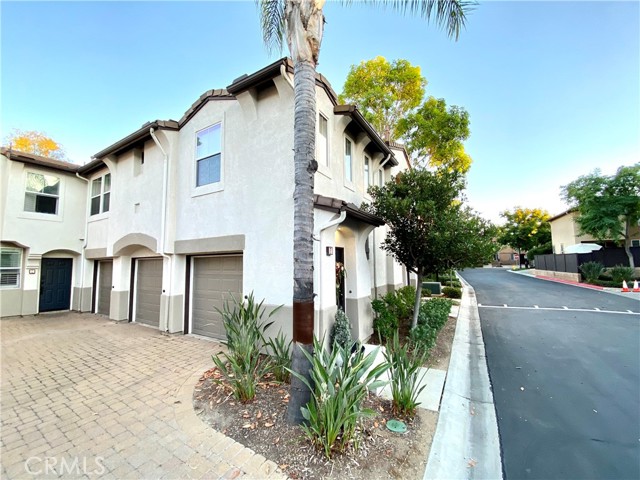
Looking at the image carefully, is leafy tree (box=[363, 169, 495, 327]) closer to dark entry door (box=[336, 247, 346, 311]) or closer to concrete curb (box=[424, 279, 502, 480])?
dark entry door (box=[336, 247, 346, 311])

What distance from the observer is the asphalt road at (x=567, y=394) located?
3.35m

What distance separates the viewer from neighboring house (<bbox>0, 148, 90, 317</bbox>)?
36.5 feet

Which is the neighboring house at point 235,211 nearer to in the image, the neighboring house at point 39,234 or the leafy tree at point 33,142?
the neighboring house at point 39,234

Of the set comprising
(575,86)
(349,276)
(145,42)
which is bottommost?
(349,276)

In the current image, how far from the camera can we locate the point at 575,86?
1110 centimetres

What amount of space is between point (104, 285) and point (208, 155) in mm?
8963

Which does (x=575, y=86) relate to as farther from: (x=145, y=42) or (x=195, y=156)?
(x=145, y=42)

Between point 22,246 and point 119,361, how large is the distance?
382 inches

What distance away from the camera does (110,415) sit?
4.10m

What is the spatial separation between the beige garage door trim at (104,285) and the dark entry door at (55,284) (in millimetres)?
1713

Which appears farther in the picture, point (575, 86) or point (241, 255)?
point (575, 86)

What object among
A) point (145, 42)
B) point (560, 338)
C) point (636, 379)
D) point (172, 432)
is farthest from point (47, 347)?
point (560, 338)

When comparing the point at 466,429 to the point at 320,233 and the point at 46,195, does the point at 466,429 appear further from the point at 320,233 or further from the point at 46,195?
the point at 46,195

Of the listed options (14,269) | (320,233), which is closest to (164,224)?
(320,233)
